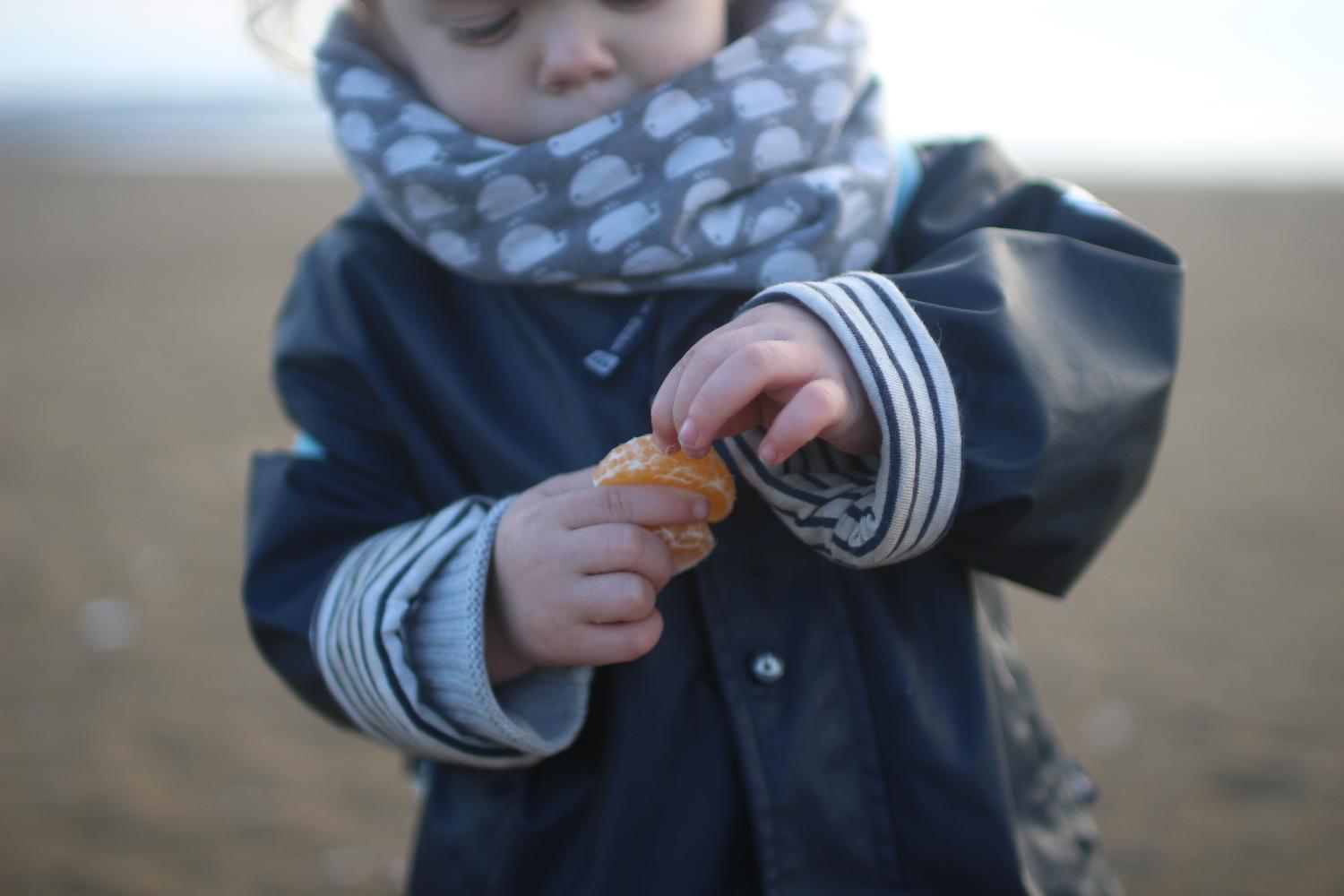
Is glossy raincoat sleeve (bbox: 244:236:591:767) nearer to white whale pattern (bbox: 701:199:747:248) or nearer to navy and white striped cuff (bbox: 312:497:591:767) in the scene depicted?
navy and white striped cuff (bbox: 312:497:591:767)

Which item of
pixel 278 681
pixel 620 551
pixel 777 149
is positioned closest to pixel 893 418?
pixel 620 551

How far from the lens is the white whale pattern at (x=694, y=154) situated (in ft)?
4.64

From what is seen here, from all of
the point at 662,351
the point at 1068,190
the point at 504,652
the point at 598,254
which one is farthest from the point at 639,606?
the point at 1068,190

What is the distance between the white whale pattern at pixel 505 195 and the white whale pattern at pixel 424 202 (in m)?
0.05

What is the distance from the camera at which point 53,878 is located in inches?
108

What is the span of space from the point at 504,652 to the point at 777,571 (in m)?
0.38

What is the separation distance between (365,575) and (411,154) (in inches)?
22.5

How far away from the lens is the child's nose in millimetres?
1413

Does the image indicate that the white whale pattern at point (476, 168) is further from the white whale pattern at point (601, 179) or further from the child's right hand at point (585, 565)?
the child's right hand at point (585, 565)

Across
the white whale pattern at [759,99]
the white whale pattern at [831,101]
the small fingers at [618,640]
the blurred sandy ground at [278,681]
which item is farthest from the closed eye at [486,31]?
the blurred sandy ground at [278,681]

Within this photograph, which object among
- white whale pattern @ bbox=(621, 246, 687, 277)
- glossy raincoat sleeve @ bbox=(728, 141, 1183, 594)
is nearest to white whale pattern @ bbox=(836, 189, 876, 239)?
glossy raincoat sleeve @ bbox=(728, 141, 1183, 594)

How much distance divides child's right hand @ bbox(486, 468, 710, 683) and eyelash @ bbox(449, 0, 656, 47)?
0.60 meters

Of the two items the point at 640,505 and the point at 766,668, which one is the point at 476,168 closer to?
the point at 640,505

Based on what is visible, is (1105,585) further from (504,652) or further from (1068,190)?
(504,652)
